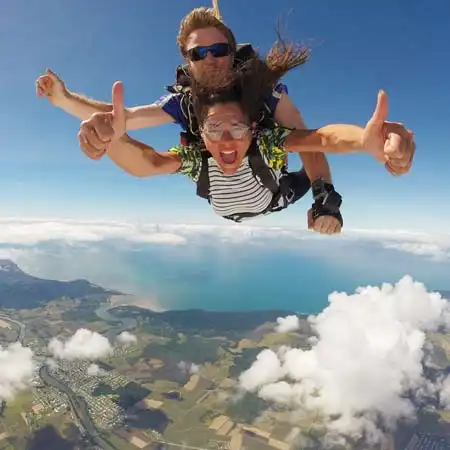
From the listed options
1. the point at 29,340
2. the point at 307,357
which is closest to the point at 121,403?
the point at 29,340

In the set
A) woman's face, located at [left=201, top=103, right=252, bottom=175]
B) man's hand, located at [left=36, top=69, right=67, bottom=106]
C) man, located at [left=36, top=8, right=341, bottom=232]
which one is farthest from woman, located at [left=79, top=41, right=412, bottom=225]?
man's hand, located at [left=36, top=69, right=67, bottom=106]

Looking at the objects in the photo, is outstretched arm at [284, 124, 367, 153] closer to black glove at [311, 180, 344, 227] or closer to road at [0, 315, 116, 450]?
black glove at [311, 180, 344, 227]

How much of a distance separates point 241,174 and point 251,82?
547 mm

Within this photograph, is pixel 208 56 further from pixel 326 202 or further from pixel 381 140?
pixel 381 140

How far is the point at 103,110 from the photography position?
269cm

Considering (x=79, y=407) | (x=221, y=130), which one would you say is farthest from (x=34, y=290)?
(x=221, y=130)

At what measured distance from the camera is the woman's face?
7.32 feet

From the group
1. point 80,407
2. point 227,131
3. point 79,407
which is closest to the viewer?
point 227,131

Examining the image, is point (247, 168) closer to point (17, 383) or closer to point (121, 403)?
point (121, 403)

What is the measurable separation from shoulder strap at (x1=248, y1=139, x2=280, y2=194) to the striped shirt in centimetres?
2

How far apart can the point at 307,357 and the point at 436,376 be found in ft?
111

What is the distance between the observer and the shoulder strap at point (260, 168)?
7.95ft

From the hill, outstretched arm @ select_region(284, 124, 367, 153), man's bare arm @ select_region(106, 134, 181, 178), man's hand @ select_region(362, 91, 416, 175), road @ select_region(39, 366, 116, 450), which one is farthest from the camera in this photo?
the hill

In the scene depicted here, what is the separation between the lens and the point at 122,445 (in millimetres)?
59531
